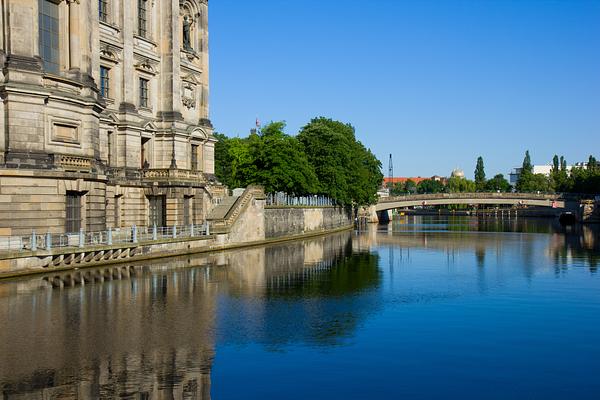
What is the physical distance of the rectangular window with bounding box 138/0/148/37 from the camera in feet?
163

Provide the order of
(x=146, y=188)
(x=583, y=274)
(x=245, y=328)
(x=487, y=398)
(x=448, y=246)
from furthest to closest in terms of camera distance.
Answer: (x=448, y=246) → (x=146, y=188) → (x=583, y=274) → (x=245, y=328) → (x=487, y=398)

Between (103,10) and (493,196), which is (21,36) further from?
(493,196)

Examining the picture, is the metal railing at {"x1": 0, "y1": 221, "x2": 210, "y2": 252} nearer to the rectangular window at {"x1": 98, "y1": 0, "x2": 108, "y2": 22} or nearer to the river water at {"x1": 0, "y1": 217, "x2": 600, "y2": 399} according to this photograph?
the river water at {"x1": 0, "y1": 217, "x2": 600, "y2": 399}

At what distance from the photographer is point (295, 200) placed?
72.7 meters

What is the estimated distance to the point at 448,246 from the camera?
60438 millimetres

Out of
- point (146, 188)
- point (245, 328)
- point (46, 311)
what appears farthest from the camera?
point (146, 188)

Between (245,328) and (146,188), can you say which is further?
(146,188)

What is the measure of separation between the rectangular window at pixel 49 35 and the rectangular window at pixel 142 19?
12.2 meters

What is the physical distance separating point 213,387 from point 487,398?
577cm

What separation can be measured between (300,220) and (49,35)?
40.3m

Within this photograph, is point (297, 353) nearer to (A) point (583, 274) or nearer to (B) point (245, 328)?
(B) point (245, 328)

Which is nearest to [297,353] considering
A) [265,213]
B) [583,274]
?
[583,274]

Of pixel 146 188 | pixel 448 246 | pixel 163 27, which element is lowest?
pixel 448 246

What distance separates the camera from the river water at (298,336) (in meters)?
14.2
